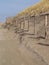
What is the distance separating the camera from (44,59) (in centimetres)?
872

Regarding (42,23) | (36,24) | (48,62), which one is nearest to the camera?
(48,62)

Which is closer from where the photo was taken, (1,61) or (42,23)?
(1,61)

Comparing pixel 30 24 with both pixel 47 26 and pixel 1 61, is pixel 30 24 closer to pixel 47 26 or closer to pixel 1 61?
pixel 47 26

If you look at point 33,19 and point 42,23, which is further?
point 33,19

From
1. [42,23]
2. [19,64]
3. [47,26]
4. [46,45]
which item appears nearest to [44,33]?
[47,26]

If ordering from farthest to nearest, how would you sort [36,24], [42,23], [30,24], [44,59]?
[30,24] → [36,24] → [42,23] → [44,59]

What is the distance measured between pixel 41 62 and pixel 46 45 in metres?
3.04

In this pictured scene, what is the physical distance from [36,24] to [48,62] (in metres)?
10.8

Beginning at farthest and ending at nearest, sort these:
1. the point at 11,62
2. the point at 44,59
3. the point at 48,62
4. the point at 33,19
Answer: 1. the point at 33,19
2. the point at 11,62
3. the point at 44,59
4. the point at 48,62

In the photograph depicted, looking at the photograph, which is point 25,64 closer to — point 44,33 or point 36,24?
point 44,33

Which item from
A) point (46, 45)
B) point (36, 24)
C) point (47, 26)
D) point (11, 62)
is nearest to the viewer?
point (11, 62)

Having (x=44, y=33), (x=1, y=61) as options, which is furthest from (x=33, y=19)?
(x=1, y=61)

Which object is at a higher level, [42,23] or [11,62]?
[42,23]

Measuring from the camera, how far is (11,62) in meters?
9.65
